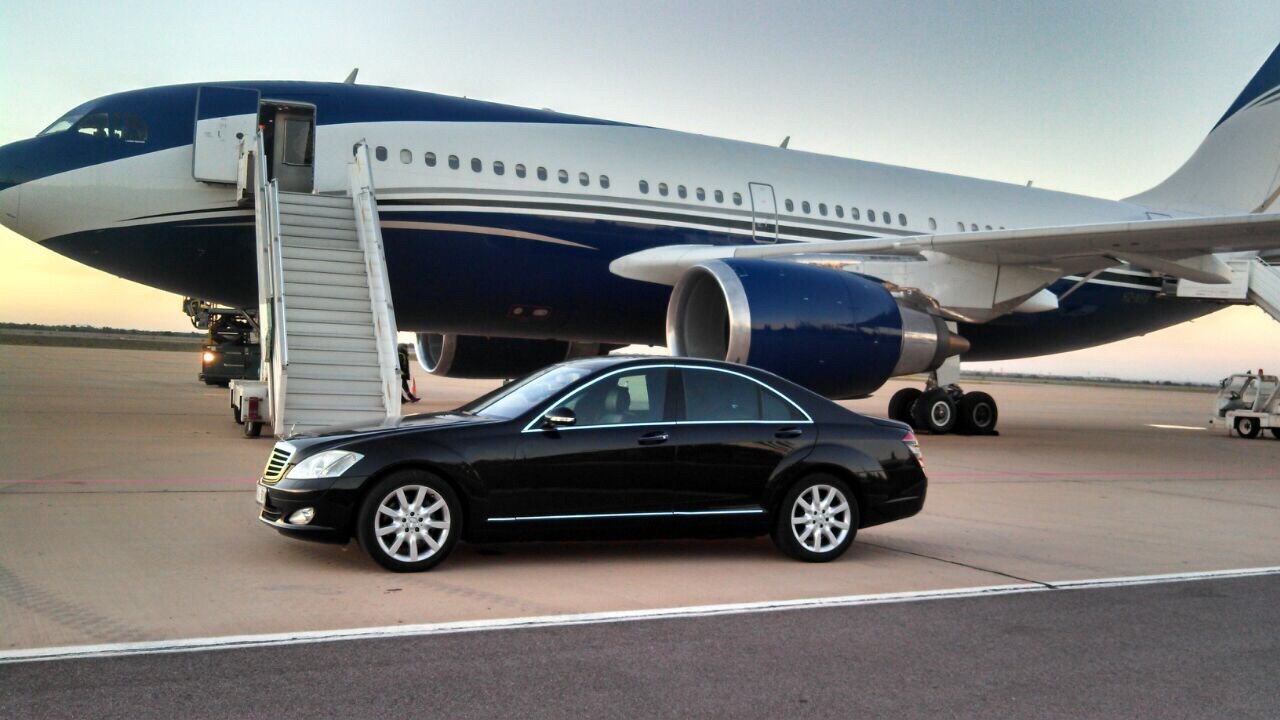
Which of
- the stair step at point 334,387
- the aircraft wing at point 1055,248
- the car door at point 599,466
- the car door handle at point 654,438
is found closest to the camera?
the car door at point 599,466

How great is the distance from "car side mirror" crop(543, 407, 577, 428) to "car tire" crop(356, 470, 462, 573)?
714 mm

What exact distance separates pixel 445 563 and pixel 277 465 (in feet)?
3.78

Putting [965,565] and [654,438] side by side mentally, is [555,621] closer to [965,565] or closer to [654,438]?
[654,438]

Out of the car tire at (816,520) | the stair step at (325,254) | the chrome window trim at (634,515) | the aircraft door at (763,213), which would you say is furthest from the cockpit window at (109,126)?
the car tire at (816,520)

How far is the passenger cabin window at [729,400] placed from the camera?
23.9 feet

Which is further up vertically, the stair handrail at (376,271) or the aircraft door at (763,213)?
the aircraft door at (763,213)

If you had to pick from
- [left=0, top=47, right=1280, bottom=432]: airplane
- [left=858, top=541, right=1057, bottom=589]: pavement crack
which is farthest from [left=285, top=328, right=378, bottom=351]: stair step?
[left=858, top=541, right=1057, bottom=589]: pavement crack

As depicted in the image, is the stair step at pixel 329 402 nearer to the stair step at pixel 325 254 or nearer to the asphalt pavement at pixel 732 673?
the stair step at pixel 325 254

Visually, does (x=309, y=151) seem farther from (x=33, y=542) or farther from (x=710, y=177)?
(x=33, y=542)

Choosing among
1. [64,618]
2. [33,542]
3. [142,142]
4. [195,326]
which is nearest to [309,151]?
[142,142]

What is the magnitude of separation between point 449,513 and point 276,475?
1056 mm

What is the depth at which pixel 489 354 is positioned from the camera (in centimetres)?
1867

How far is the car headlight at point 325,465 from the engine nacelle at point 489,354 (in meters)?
11.9

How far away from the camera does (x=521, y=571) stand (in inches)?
258
